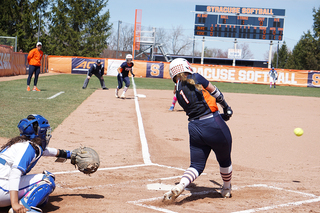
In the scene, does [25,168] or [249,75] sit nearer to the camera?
[25,168]

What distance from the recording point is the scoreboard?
42.0m

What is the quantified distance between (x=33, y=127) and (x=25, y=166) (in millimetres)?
433

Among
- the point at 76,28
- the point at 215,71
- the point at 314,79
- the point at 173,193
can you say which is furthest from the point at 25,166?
the point at 76,28

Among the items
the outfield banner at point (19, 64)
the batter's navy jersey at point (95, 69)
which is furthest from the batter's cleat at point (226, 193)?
the outfield banner at point (19, 64)

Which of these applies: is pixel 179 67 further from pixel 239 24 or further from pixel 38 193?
pixel 239 24

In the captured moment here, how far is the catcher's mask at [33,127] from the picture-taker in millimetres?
3434

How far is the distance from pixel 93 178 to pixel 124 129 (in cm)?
404

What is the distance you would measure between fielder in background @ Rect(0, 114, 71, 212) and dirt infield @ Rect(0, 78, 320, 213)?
36 cm

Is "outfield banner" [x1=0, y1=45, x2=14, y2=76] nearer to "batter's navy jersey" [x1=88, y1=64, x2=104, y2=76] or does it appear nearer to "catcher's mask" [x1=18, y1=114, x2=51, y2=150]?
"batter's navy jersey" [x1=88, y1=64, x2=104, y2=76]

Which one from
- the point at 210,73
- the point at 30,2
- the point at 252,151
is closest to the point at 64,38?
the point at 30,2

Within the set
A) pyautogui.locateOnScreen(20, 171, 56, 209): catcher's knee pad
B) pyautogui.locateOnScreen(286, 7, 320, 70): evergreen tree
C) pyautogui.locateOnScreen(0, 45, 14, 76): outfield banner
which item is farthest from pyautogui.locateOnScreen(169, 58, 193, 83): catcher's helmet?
pyautogui.locateOnScreen(286, 7, 320, 70): evergreen tree

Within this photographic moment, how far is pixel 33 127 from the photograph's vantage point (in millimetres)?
3475

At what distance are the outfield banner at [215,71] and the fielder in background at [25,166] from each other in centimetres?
3454

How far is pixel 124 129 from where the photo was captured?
9.05 meters
